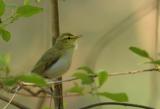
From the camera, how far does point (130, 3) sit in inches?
37.8

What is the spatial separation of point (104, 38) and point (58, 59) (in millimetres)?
300

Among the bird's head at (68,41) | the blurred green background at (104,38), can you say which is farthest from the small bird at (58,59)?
the blurred green background at (104,38)

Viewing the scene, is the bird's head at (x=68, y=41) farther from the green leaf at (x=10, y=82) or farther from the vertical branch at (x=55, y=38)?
the green leaf at (x=10, y=82)

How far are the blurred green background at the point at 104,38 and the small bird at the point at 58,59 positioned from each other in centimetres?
25

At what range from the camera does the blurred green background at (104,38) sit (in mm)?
964

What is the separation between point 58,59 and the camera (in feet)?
2.27

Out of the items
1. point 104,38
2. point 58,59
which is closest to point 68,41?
point 58,59

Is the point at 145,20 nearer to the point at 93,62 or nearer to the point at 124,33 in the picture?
the point at 124,33

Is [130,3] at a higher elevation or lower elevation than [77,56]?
higher

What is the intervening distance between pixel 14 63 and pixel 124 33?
0.29m

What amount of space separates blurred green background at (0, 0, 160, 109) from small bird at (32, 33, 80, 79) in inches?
10.0

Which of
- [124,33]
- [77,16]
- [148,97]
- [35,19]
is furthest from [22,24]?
[148,97]

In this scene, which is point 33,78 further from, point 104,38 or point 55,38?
point 104,38

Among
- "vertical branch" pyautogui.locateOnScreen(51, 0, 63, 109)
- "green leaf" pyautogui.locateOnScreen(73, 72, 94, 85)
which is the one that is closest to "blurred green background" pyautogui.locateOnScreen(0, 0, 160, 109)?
"vertical branch" pyautogui.locateOnScreen(51, 0, 63, 109)
